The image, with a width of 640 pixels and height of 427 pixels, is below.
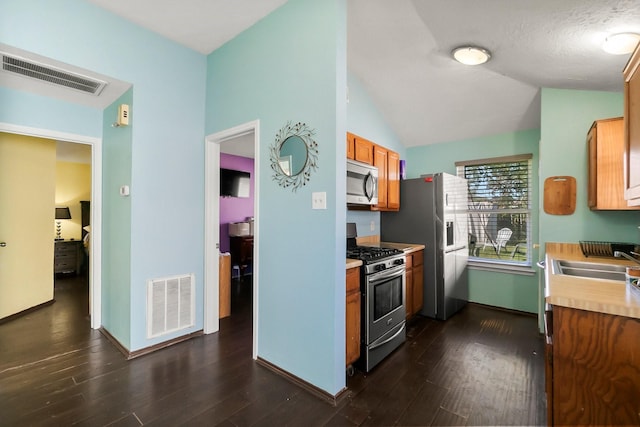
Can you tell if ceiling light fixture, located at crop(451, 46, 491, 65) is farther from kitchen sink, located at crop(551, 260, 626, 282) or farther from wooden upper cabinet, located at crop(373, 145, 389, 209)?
kitchen sink, located at crop(551, 260, 626, 282)

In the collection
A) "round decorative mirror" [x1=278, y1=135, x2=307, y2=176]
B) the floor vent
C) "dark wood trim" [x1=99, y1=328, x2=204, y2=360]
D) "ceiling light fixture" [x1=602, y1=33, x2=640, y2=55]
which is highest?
"ceiling light fixture" [x1=602, y1=33, x2=640, y2=55]

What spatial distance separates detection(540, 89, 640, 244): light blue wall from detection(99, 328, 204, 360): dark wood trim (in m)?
3.72

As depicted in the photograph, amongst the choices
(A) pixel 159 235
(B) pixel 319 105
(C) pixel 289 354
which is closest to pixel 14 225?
(A) pixel 159 235

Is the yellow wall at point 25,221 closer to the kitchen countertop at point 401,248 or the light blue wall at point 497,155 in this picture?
the kitchen countertop at point 401,248

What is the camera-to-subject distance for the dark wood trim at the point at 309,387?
1963 mm

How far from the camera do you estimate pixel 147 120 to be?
8.59ft

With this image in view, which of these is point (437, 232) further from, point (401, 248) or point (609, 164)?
point (609, 164)

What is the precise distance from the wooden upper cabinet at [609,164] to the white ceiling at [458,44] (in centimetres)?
44

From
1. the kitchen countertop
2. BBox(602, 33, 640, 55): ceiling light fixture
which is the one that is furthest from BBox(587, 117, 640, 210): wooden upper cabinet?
the kitchen countertop


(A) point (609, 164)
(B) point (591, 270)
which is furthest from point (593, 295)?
(A) point (609, 164)

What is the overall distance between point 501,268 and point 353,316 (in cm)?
266

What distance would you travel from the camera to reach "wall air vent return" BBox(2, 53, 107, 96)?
86.5 inches

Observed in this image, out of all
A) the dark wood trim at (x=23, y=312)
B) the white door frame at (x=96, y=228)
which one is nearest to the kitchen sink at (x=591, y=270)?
the white door frame at (x=96, y=228)

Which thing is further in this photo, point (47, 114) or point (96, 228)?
point (96, 228)
